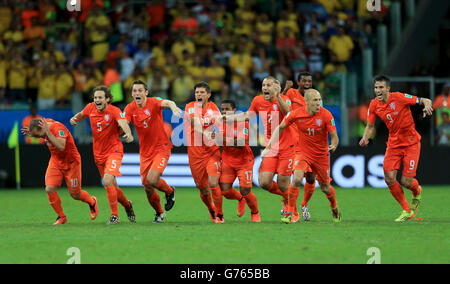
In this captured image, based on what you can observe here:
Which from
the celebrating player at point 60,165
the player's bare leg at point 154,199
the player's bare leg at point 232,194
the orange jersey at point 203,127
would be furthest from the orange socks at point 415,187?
the celebrating player at point 60,165

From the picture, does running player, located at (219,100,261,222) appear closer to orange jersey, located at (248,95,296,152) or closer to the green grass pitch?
orange jersey, located at (248,95,296,152)

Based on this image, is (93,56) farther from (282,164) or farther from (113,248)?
(113,248)

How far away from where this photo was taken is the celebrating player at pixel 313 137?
40.2 feet

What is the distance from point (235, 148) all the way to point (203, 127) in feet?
2.02

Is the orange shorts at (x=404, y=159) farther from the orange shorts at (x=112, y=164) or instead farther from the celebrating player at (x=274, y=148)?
the orange shorts at (x=112, y=164)

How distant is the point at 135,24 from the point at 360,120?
7.14 meters

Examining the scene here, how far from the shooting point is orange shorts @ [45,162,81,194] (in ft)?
41.0

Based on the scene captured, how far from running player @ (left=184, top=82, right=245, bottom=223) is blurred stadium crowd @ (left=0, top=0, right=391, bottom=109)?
7083 millimetres

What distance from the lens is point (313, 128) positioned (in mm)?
12398

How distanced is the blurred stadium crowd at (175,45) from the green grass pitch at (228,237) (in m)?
5.86

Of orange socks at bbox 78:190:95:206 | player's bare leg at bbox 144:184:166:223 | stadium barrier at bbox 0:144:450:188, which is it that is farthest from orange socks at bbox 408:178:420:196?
stadium barrier at bbox 0:144:450:188

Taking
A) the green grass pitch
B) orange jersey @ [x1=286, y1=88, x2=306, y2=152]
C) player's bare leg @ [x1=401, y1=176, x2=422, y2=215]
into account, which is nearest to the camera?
the green grass pitch

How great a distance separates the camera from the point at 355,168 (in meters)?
19.8
